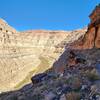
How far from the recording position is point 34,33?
188 metres

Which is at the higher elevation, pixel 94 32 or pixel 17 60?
pixel 94 32

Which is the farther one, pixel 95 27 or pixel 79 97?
pixel 95 27

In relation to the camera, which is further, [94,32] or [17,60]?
[17,60]

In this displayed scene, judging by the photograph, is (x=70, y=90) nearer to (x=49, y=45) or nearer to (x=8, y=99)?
(x=8, y=99)

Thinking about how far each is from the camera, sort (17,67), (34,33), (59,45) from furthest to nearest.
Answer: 1. (34,33)
2. (59,45)
3. (17,67)

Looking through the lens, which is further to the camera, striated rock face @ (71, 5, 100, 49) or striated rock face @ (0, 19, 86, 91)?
→ striated rock face @ (0, 19, 86, 91)

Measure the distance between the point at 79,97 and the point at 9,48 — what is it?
10539 cm

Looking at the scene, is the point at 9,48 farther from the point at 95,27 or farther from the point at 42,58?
the point at 95,27

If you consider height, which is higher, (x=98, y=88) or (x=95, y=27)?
(x=95, y=27)

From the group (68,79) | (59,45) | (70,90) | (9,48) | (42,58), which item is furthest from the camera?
(59,45)

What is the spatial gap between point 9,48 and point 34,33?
74803 mm

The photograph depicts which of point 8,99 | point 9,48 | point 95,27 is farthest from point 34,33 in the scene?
point 8,99

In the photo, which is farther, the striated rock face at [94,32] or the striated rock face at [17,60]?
the striated rock face at [17,60]

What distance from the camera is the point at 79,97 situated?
9156 mm
